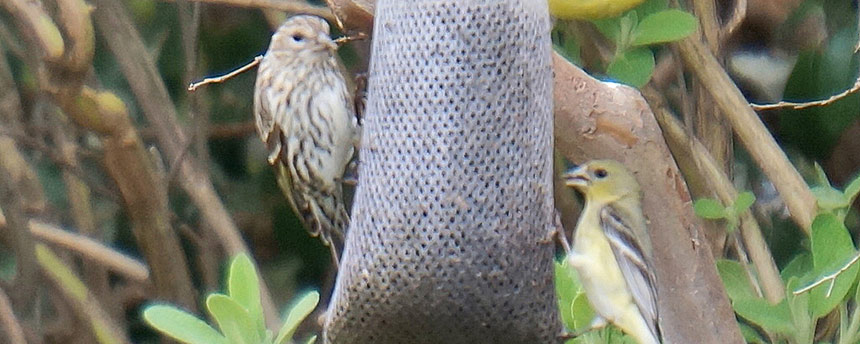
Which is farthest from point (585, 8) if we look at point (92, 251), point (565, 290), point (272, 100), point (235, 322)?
point (92, 251)

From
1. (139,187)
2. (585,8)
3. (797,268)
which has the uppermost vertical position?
(585,8)

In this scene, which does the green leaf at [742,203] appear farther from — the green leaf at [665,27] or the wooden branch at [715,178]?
the green leaf at [665,27]

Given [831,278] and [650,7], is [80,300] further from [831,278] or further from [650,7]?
[831,278]

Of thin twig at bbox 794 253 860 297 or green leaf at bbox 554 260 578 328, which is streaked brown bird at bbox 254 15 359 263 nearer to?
green leaf at bbox 554 260 578 328

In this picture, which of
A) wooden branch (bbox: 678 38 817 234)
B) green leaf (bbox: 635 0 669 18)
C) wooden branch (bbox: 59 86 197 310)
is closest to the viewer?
green leaf (bbox: 635 0 669 18)

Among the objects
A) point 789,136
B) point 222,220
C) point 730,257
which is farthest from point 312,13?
point 789,136

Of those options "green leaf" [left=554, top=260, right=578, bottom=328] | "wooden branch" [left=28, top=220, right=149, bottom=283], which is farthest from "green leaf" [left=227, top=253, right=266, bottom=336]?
"wooden branch" [left=28, top=220, right=149, bottom=283]
